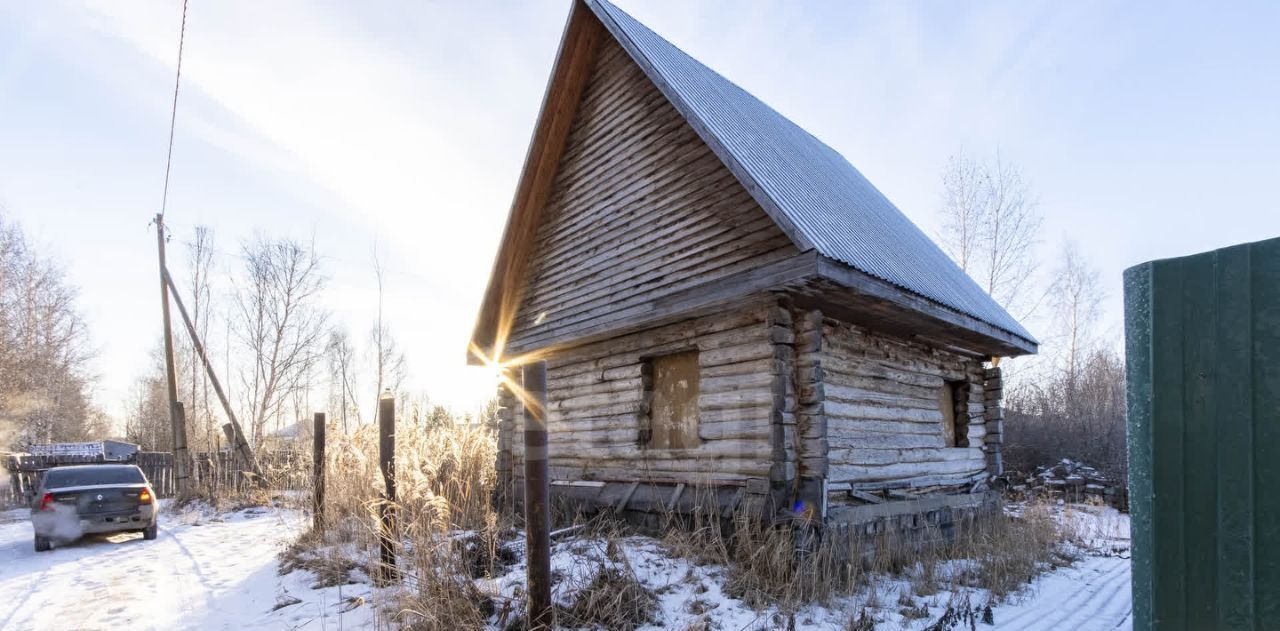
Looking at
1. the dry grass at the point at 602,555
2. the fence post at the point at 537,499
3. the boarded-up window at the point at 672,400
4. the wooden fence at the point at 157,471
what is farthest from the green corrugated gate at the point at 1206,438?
the wooden fence at the point at 157,471

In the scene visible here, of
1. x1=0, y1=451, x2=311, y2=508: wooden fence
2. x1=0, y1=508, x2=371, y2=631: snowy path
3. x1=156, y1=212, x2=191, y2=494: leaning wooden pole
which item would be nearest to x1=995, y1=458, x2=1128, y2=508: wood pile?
x1=0, y1=508, x2=371, y2=631: snowy path

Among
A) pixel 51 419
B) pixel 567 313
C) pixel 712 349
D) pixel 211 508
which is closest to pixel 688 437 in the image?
pixel 712 349

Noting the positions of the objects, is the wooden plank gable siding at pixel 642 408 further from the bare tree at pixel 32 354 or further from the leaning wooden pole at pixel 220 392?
the bare tree at pixel 32 354

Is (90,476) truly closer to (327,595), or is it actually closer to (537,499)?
(327,595)

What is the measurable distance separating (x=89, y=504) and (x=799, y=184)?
520 inches

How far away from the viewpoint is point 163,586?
7961 millimetres

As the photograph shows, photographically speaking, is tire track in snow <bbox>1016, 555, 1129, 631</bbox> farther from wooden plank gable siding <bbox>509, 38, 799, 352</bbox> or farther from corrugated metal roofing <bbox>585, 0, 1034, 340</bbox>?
wooden plank gable siding <bbox>509, 38, 799, 352</bbox>

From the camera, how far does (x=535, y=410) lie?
466 cm

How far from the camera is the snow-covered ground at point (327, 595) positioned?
5832 millimetres

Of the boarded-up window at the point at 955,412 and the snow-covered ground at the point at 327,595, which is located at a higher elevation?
the boarded-up window at the point at 955,412

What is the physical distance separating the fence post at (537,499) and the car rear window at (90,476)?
1166 centimetres

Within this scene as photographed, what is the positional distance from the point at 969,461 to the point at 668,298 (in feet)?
22.2

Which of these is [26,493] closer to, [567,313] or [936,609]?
[567,313]

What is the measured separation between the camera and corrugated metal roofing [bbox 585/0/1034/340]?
7.46 metres
